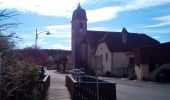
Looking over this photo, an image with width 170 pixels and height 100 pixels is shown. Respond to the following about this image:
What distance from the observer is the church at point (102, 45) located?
73.9 m

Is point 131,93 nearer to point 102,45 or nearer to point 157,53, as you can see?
point 157,53

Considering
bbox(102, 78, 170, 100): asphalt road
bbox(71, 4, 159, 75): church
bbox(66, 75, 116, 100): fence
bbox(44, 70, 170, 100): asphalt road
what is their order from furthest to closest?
bbox(71, 4, 159, 75): church
bbox(102, 78, 170, 100): asphalt road
bbox(44, 70, 170, 100): asphalt road
bbox(66, 75, 116, 100): fence

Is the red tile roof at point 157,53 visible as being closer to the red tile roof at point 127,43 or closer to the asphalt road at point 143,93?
the asphalt road at point 143,93

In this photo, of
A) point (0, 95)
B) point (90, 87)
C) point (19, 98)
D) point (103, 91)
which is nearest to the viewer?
point (0, 95)

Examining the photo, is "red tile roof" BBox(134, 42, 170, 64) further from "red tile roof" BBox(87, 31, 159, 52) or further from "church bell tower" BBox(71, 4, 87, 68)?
"church bell tower" BBox(71, 4, 87, 68)

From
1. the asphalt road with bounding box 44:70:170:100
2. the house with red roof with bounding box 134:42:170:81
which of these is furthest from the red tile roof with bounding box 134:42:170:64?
the asphalt road with bounding box 44:70:170:100

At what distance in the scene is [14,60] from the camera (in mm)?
9359

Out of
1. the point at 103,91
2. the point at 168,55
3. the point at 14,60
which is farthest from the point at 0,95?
the point at 168,55

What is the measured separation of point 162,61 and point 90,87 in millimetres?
38946

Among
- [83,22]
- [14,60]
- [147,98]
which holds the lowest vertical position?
[147,98]

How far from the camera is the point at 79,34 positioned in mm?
98938

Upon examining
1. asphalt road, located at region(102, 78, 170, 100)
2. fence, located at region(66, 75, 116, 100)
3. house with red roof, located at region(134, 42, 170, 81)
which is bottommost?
asphalt road, located at region(102, 78, 170, 100)

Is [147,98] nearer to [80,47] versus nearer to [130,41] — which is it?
[130,41]

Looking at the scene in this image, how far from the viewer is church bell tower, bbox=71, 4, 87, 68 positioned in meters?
98.0
